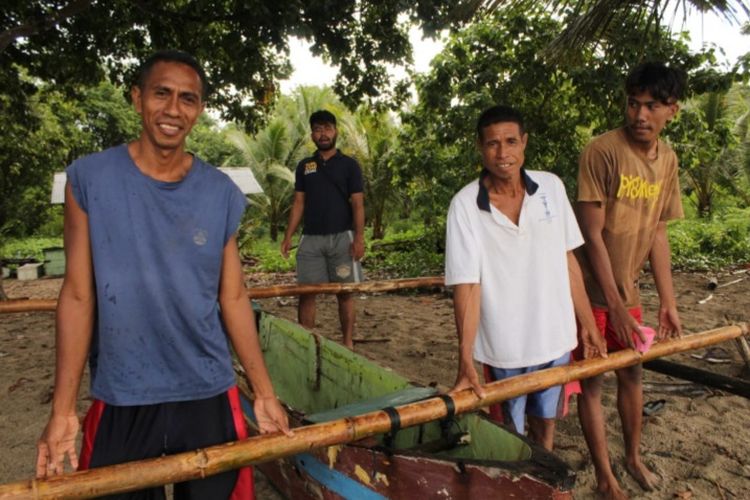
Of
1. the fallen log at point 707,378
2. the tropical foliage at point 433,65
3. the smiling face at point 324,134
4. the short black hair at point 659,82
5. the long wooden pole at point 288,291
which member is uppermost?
the tropical foliage at point 433,65

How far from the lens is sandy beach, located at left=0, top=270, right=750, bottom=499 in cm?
313

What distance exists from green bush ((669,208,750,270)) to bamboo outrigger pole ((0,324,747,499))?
28.7 feet

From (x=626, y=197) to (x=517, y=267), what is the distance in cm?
77

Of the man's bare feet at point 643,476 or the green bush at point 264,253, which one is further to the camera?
the green bush at point 264,253

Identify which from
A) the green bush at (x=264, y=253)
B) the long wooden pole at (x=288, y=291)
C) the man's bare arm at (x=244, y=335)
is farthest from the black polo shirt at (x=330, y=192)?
the green bush at (x=264, y=253)

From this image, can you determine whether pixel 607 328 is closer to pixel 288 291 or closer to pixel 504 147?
pixel 504 147

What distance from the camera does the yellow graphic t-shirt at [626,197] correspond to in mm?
2529

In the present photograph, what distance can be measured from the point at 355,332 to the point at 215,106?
394cm

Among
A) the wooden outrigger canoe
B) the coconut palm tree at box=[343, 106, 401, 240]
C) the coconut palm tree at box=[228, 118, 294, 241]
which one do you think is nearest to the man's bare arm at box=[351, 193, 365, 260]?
the wooden outrigger canoe

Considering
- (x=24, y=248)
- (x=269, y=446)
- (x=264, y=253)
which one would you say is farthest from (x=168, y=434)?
(x=24, y=248)

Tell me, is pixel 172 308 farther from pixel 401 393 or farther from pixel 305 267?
pixel 305 267

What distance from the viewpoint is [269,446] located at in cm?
168

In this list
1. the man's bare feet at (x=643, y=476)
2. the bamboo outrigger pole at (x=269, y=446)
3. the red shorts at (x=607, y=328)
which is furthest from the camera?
the man's bare feet at (x=643, y=476)

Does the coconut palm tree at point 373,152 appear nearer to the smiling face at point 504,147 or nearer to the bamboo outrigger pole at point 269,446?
the smiling face at point 504,147
